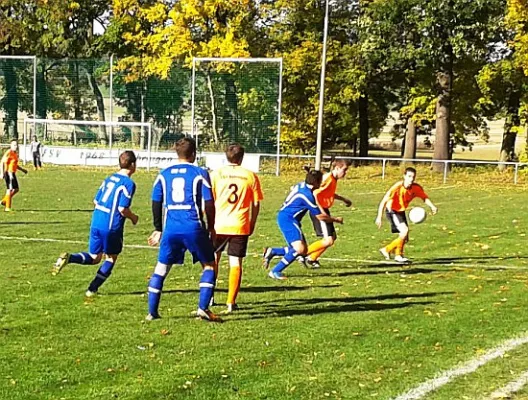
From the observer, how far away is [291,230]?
1204 centimetres

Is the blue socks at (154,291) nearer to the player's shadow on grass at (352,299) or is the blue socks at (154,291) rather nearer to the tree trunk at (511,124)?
the player's shadow on grass at (352,299)

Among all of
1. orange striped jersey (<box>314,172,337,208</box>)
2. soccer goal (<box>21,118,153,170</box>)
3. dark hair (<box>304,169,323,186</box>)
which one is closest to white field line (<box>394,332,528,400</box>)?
dark hair (<box>304,169,323,186</box>)

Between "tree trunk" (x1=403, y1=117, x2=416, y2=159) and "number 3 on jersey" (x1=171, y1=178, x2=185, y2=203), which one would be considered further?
"tree trunk" (x1=403, y1=117, x2=416, y2=159)

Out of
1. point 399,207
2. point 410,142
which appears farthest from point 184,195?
point 410,142

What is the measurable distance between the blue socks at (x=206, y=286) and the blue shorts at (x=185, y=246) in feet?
0.42

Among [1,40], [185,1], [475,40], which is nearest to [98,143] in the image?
[185,1]

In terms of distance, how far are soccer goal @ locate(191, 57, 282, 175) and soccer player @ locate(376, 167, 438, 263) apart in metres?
24.0

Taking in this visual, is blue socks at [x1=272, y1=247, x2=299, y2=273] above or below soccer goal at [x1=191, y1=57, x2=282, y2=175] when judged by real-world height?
below

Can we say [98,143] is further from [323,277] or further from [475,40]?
[323,277]

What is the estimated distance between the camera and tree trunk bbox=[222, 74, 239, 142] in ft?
128

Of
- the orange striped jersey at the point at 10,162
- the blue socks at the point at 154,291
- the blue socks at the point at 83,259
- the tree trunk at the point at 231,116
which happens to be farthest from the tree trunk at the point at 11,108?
the blue socks at the point at 154,291

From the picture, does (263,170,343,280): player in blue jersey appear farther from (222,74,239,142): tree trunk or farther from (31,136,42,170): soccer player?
(31,136,42,170): soccer player

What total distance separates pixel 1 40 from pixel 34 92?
9.60m

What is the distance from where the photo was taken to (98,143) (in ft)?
136
